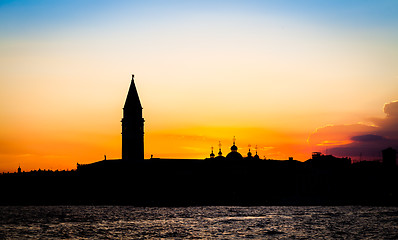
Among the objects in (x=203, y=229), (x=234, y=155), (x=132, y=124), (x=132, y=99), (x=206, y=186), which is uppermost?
(x=132, y=99)

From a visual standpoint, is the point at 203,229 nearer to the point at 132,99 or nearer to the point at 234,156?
the point at 132,99

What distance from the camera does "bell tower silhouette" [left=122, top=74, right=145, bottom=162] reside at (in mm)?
106562

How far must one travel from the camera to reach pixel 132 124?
10625cm

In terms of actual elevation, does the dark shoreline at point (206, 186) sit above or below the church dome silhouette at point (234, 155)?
below

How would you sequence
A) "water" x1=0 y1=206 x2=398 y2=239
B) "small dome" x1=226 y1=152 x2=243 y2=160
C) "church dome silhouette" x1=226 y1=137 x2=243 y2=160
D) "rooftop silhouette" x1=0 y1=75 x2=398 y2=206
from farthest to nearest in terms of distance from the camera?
1. "church dome silhouette" x1=226 y1=137 x2=243 y2=160
2. "small dome" x1=226 y1=152 x2=243 y2=160
3. "rooftop silhouette" x1=0 y1=75 x2=398 y2=206
4. "water" x1=0 y1=206 x2=398 y2=239

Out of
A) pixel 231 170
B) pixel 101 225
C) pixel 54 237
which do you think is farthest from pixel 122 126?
pixel 54 237

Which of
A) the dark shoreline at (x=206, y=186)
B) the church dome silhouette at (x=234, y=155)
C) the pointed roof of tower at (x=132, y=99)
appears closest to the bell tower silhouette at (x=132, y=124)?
the pointed roof of tower at (x=132, y=99)

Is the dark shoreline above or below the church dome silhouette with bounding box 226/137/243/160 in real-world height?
below

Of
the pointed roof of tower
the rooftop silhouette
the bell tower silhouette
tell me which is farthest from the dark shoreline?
the pointed roof of tower

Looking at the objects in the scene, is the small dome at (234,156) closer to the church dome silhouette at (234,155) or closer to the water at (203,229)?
the church dome silhouette at (234,155)

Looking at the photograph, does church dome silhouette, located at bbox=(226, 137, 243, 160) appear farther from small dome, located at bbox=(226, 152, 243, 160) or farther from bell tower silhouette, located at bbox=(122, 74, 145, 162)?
bell tower silhouette, located at bbox=(122, 74, 145, 162)

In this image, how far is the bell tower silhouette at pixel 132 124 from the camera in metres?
107

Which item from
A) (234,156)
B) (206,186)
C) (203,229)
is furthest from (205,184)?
(203,229)

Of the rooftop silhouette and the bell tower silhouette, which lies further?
the rooftop silhouette
